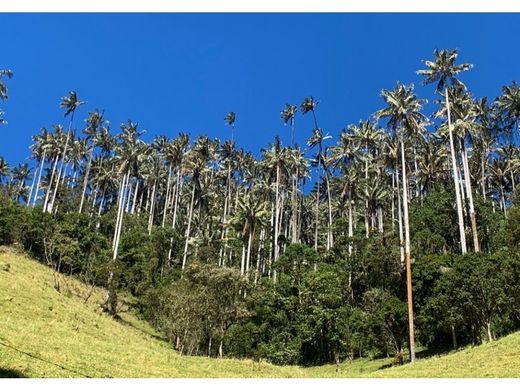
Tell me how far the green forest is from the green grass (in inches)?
158

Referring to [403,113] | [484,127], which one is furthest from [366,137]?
[403,113]

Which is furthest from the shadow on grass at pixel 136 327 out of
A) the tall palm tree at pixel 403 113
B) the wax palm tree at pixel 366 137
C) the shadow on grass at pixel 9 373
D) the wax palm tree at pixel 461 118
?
the wax palm tree at pixel 366 137

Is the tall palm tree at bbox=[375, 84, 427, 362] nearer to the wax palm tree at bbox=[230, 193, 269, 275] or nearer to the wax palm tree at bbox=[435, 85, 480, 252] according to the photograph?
the wax palm tree at bbox=[435, 85, 480, 252]

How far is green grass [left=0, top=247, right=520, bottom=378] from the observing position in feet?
66.2

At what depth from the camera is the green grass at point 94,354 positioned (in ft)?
66.2

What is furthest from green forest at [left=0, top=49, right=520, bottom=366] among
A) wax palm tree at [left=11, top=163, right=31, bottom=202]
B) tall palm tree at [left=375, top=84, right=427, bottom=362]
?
wax palm tree at [left=11, top=163, right=31, bottom=202]

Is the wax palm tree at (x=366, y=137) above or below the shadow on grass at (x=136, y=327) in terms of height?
above

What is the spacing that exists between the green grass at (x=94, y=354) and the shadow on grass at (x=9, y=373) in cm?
3

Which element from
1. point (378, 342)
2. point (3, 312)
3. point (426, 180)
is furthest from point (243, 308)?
point (426, 180)

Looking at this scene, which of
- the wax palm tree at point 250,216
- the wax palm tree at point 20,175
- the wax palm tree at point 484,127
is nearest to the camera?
the wax palm tree at point 250,216

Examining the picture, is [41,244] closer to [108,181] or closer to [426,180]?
[108,181]

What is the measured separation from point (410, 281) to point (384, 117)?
1855 cm

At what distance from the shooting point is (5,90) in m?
41.8

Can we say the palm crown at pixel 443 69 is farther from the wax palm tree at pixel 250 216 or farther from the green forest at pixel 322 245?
the wax palm tree at pixel 250 216
